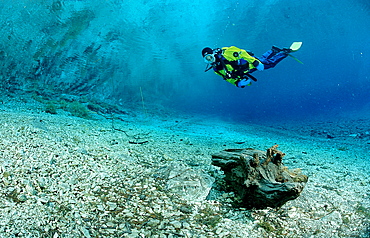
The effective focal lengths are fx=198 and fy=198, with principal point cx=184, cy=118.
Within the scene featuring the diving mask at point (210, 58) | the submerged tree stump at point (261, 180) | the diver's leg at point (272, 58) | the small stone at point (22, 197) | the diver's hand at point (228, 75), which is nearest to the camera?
the small stone at point (22, 197)

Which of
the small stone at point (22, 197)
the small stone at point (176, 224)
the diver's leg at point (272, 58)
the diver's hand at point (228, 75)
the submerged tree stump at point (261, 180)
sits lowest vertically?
the small stone at point (176, 224)

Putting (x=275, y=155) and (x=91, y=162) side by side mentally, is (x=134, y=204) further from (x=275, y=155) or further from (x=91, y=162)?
(x=275, y=155)

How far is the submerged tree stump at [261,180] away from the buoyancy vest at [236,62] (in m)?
4.14

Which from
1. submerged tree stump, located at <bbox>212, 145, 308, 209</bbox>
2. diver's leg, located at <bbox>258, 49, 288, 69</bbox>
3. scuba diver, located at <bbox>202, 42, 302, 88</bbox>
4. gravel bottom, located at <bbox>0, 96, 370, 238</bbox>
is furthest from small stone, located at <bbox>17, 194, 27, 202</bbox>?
diver's leg, located at <bbox>258, 49, 288, 69</bbox>

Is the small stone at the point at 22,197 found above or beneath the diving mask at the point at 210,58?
beneath

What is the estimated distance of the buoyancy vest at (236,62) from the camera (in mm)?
6513

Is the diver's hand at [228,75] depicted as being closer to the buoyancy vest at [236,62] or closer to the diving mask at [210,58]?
the buoyancy vest at [236,62]

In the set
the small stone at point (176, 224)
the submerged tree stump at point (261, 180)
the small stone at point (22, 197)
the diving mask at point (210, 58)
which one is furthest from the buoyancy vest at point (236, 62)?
the small stone at point (22, 197)

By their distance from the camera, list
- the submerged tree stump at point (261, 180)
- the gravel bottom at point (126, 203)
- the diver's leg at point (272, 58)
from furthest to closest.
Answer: the diver's leg at point (272, 58) < the submerged tree stump at point (261, 180) < the gravel bottom at point (126, 203)

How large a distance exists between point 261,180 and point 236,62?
489 cm

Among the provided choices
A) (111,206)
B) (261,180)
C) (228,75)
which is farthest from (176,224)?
(228,75)

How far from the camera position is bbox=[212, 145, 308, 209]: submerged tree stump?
237 cm

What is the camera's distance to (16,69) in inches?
474

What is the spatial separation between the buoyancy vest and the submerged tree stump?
4.14 metres
